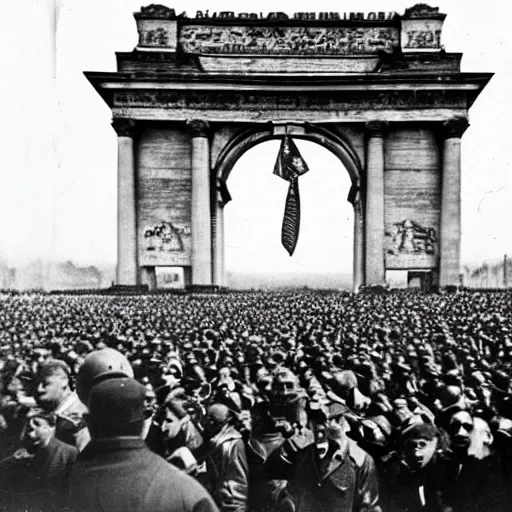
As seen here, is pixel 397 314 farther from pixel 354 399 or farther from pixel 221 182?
pixel 221 182

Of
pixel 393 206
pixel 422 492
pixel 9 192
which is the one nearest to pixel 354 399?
pixel 422 492

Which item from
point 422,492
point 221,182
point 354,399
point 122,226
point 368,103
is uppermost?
point 368,103

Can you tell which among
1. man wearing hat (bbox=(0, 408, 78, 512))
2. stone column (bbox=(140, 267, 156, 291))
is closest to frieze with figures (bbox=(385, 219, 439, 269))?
stone column (bbox=(140, 267, 156, 291))

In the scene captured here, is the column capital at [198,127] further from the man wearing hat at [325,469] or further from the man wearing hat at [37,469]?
the man wearing hat at [325,469]

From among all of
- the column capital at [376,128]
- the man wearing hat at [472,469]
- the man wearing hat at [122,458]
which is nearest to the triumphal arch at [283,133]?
the column capital at [376,128]

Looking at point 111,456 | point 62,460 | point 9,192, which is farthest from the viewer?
point 9,192

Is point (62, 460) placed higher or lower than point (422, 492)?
higher
